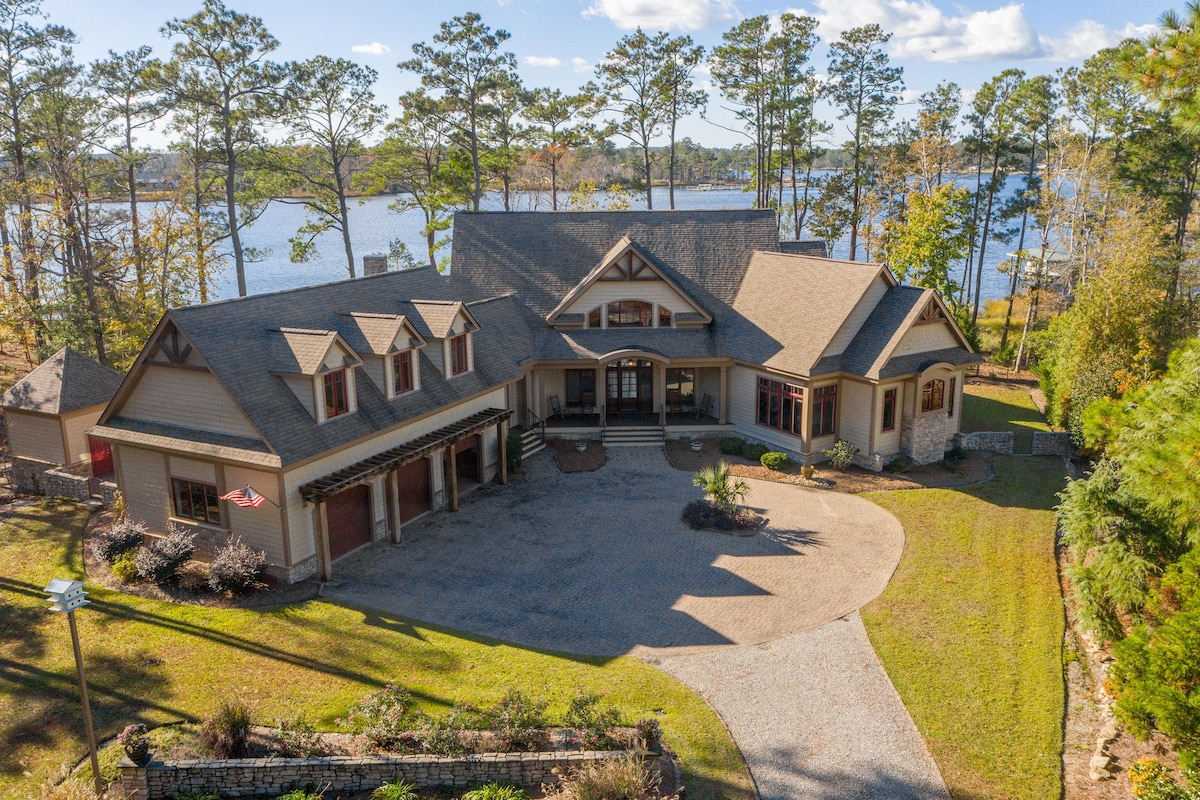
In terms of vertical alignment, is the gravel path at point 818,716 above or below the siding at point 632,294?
below

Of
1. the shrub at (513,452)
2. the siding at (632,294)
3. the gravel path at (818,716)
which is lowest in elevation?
the gravel path at (818,716)

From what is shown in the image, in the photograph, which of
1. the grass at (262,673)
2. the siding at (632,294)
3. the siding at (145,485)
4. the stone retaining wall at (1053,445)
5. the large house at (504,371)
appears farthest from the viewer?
the siding at (632,294)

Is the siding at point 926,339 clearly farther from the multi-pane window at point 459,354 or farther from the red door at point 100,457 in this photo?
the red door at point 100,457

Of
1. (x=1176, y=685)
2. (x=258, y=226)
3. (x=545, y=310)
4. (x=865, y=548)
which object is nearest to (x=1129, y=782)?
(x=1176, y=685)

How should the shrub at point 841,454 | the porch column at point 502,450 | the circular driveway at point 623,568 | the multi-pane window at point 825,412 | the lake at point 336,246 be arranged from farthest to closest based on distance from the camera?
the lake at point 336,246 → the multi-pane window at point 825,412 → the shrub at point 841,454 → the porch column at point 502,450 → the circular driveway at point 623,568

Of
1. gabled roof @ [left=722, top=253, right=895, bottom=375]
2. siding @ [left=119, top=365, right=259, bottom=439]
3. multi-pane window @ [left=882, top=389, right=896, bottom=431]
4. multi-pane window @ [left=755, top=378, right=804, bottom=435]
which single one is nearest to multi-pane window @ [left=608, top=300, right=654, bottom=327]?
gabled roof @ [left=722, top=253, right=895, bottom=375]

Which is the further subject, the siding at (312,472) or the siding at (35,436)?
the siding at (35,436)

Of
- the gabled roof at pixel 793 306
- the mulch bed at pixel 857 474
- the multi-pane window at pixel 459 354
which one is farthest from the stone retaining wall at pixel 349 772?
the gabled roof at pixel 793 306

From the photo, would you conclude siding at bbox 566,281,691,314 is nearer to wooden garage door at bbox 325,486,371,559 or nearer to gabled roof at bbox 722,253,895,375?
gabled roof at bbox 722,253,895,375

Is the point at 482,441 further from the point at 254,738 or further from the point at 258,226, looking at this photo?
the point at 258,226
